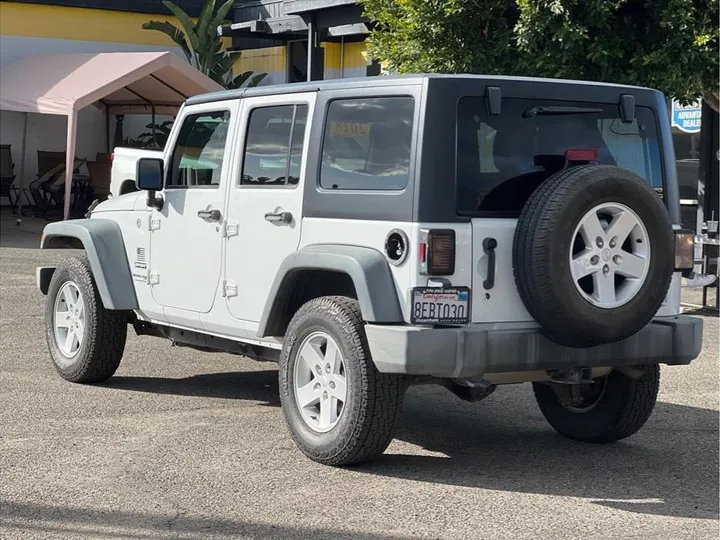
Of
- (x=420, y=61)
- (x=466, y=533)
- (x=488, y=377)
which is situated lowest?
(x=466, y=533)

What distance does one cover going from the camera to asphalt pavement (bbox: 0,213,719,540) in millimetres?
5160

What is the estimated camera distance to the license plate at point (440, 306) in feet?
18.6

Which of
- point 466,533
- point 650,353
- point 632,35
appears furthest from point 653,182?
point 632,35

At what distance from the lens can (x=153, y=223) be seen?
7656mm

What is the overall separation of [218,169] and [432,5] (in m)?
5.85

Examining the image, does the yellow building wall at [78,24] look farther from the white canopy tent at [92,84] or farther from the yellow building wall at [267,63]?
the yellow building wall at [267,63]

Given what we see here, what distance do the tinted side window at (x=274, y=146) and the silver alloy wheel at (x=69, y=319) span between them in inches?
72.0

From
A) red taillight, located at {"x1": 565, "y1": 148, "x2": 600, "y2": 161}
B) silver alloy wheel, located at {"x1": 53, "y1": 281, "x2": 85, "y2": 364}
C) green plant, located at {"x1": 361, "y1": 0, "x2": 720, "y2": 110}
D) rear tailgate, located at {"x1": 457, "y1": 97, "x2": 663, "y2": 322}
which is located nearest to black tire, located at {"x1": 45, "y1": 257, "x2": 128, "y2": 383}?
silver alloy wheel, located at {"x1": 53, "y1": 281, "x2": 85, "y2": 364}

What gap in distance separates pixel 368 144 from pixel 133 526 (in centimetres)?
214

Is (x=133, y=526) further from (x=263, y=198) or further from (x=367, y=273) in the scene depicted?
(x=263, y=198)

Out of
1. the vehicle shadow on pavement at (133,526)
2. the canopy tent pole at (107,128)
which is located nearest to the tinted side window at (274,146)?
the vehicle shadow on pavement at (133,526)

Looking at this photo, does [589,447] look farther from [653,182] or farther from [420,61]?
[420,61]

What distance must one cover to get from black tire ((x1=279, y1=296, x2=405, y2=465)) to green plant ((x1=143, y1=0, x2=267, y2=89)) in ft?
63.4

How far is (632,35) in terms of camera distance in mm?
12242
